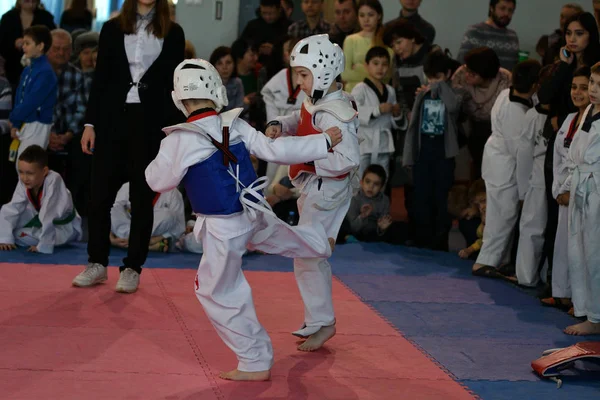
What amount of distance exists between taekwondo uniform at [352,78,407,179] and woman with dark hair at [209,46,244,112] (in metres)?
1.20

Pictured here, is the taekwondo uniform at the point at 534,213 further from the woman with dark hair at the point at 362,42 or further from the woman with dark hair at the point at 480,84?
the woman with dark hair at the point at 362,42

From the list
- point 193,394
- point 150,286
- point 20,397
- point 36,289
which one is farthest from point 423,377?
point 36,289

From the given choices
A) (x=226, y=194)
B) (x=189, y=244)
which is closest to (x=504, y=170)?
(x=189, y=244)

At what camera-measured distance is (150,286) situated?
6.28 m

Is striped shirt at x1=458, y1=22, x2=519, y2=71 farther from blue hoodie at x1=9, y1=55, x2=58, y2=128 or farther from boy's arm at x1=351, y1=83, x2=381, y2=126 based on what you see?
blue hoodie at x1=9, y1=55, x2=58, y2=128

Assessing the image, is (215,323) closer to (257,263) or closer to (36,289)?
(36,289)

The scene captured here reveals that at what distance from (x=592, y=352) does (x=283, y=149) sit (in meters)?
1.90

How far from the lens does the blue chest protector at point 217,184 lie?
434 cm

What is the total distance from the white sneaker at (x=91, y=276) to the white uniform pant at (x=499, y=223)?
3.07 meters

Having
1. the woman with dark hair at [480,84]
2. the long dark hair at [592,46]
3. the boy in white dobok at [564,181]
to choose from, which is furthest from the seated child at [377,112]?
the boy in white dobok at [564,181]

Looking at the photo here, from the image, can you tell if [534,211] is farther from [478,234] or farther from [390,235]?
[390,235]

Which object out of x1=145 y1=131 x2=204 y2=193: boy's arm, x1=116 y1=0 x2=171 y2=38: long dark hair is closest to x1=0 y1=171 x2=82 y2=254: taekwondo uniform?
x1=116 y1=0 x2=171 y2=38: long dark hair

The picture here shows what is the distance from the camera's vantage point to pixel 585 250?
5.78 meters

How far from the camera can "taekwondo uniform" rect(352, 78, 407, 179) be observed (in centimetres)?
854
